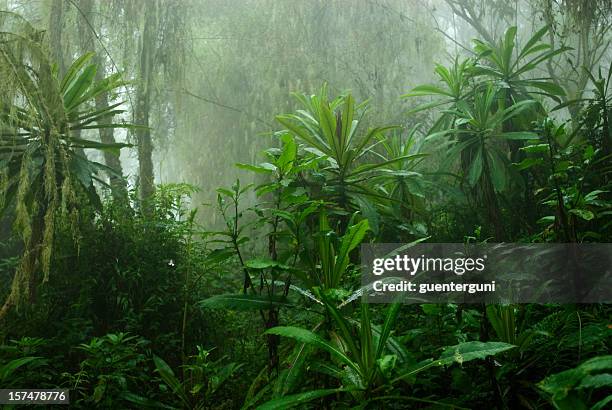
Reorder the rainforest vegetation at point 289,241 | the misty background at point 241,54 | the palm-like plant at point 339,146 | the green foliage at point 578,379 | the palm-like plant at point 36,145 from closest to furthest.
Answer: the green foliage at point 578,379 → the rainforest vegetation at point 289,241 → the palm-like plant at point 36,145 → the palm-like plant at point 339,146 → the misty background at point 241,54

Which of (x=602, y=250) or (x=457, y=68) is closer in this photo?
(x=602, y=250)

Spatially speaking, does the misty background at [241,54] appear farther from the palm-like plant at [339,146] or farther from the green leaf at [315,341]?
the green leaf at [315,341]

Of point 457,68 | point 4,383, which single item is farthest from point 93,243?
point 457,68

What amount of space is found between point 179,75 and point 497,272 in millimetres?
3671

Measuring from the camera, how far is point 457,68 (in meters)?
3.56

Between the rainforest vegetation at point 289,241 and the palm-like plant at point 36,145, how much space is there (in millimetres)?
13

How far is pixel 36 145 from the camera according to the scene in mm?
2717

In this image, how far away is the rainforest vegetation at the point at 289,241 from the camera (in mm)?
1812

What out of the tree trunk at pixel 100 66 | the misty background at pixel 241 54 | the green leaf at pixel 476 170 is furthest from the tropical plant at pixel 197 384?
the misty background at pixel 241 54

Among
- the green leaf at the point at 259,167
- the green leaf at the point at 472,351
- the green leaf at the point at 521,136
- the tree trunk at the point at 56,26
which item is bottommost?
the green leaf at the point at 472,351

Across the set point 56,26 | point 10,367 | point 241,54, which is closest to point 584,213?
point 10,367

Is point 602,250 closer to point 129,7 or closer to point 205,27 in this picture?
point 129,7

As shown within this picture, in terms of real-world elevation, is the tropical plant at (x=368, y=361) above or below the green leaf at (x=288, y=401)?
above

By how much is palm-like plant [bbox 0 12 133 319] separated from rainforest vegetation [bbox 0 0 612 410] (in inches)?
0.5
